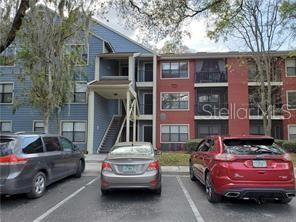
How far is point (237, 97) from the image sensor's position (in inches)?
1025

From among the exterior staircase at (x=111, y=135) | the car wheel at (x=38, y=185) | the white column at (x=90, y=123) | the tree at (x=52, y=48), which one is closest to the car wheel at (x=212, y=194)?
the car wheel at (x=38, y=185)

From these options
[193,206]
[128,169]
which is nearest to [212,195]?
[193,206]

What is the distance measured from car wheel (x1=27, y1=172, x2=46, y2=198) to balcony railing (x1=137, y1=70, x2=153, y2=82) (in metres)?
19.1

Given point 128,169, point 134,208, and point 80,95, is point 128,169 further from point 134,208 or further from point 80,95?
point 80,95

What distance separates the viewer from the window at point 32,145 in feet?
25.9

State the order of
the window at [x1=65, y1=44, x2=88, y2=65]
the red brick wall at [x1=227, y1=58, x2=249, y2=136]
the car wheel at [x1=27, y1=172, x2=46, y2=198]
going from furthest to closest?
1. the red brick wall at [x1=227, y1=58, x2=249, y2=136]
2. the window at [x1=65, y1=44, x2=88, y2=65]
3. the car wheel at [x1=27, y1=172, x2=46, y2=198]

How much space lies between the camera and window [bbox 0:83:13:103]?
23.7m

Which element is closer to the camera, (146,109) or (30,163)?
(30,163)

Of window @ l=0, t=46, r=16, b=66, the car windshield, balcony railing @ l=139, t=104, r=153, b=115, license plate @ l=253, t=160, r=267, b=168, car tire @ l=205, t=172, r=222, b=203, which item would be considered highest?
window @ l=0, t=46, r=16, b=66

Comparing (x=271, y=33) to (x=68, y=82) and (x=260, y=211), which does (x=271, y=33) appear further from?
(x=260, y=211)

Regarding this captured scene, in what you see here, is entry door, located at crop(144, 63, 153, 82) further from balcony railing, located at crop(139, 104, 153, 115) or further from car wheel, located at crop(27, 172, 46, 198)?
car wheel, located at crop(27, 172, 46, 198)

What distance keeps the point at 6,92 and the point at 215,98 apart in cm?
1694

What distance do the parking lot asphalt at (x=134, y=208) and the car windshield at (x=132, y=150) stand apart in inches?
43.9

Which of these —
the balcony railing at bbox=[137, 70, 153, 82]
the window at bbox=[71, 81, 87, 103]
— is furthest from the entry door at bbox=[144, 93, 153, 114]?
the window at bbox=[71, 81, 87, 103]
